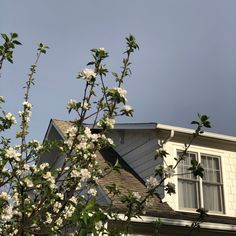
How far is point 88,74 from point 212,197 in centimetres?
717

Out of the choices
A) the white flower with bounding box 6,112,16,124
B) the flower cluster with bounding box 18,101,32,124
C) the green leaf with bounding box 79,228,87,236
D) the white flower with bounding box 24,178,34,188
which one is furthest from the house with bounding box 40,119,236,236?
the green leaf with bounding box 79,228,87,236

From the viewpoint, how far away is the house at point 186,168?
387 inches

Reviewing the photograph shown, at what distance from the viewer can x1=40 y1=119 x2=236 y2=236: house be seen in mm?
9820

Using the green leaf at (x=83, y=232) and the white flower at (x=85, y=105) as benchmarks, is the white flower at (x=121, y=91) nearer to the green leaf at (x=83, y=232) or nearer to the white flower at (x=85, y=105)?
the white flower at (x=85, y=105)

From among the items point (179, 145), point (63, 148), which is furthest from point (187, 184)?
point (63, 148)

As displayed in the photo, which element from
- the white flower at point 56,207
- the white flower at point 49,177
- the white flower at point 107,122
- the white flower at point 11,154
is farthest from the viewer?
the white flower at point 107,122

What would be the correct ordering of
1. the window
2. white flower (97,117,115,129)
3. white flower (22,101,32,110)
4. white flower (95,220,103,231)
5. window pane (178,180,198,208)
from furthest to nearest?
the window < window pane (178,180,198,208) < white flower (22,101,32,110) < white flower (97,117,115,129) < white flower (95,220,103,231)

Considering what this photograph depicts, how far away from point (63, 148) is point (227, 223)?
6.00 metres

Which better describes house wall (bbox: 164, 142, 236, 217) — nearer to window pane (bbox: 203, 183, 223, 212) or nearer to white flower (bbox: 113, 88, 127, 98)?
window pane (bbox: 203, 183, 223, 212)

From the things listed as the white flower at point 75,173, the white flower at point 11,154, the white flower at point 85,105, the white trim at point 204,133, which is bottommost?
the white flower at point 75,173

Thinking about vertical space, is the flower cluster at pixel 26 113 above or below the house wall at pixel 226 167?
below

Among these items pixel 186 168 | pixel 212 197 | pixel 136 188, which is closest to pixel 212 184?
pixel 212 197

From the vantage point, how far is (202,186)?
34.8 feet

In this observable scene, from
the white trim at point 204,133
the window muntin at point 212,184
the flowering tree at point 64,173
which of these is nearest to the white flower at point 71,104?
the flowering tree at point 64,173
